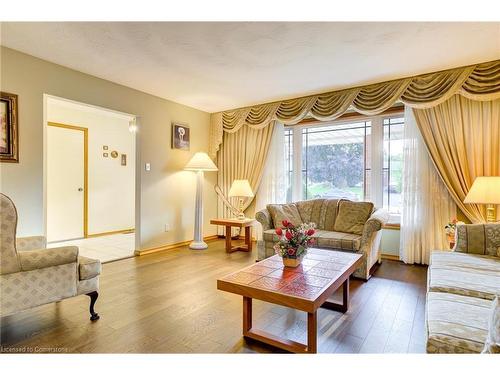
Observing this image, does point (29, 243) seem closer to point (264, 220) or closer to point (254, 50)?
point (264, 220)

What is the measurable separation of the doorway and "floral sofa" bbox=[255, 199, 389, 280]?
223 centimetres

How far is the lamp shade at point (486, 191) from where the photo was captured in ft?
9.43

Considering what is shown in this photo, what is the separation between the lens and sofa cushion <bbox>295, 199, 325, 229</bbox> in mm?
4168

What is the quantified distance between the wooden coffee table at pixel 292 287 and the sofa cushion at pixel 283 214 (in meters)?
1.53

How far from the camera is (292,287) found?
1.86 m

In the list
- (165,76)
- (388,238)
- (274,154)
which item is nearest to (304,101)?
(274,154)

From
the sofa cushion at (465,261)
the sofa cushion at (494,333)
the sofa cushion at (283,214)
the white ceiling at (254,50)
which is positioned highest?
the white ceiling at (254,50)

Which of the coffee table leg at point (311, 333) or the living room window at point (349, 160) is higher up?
the living room window at point (349, 160)

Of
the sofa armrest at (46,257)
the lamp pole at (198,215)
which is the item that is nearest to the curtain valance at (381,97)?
the lamp pole at (198,215)

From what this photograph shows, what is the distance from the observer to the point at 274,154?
197 inches

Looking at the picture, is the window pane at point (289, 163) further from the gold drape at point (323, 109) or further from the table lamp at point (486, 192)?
the table lamp at point (486, 192)

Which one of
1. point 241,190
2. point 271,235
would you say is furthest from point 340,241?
point 241,190

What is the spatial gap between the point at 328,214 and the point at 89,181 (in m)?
4.56
